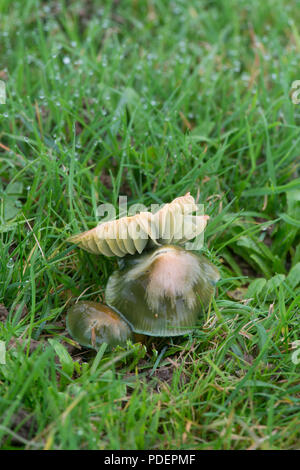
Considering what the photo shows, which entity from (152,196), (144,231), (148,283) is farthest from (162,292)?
(152,196)

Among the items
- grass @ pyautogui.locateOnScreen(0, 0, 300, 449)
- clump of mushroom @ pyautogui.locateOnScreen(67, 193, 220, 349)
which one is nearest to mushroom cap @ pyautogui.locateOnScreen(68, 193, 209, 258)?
clump of mushroom @ pyautogui.locateOnScreen(67, 193, 220, 349)

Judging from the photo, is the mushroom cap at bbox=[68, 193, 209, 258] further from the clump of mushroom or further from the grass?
the grass

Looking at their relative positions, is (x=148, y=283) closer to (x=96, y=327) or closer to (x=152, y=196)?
(x=96, y=327)

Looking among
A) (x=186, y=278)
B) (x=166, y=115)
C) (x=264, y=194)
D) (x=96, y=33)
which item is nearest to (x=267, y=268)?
(x=264, y=194)

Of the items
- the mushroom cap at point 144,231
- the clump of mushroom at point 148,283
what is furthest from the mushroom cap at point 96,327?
the mushroom cap at point 144,231

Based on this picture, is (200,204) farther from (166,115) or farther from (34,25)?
(34,25)

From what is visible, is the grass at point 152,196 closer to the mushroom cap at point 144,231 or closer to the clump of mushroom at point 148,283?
the clump of mushroom at point 148,283
